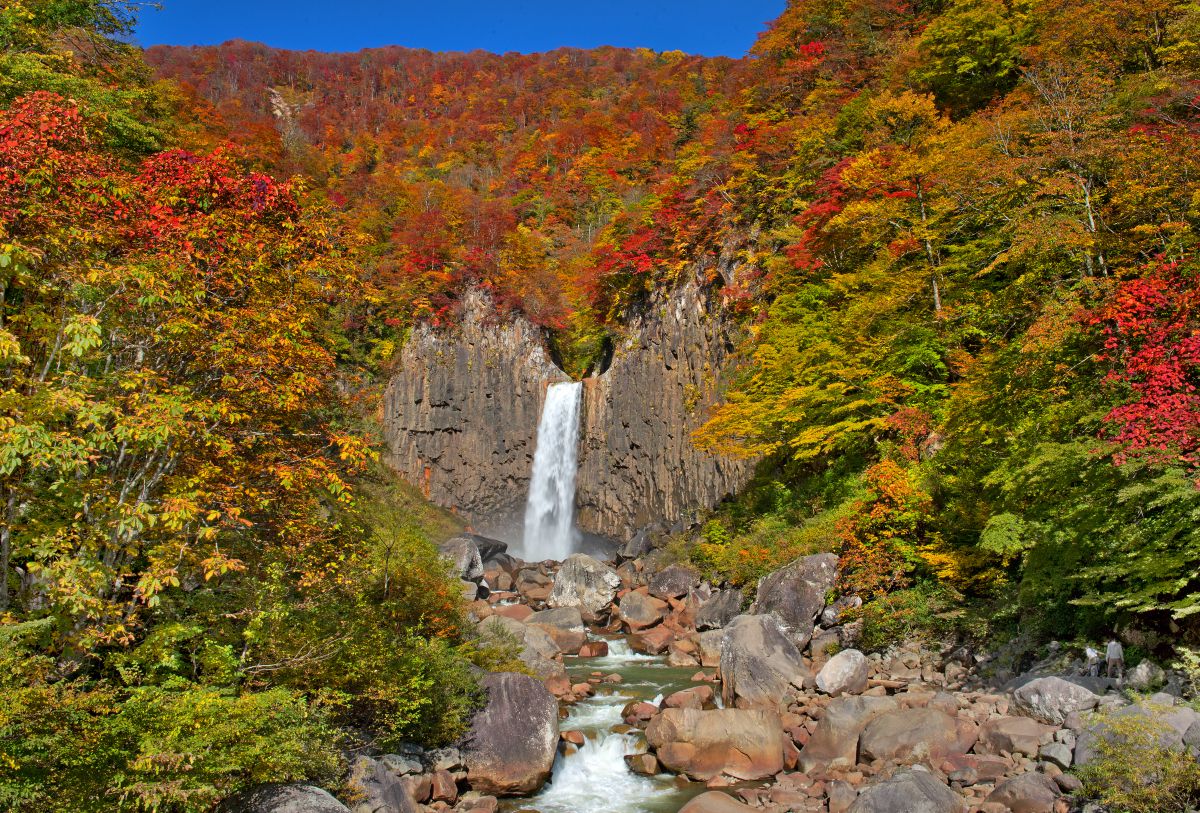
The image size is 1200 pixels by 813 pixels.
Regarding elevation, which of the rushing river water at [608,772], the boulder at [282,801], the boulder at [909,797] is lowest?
the rushing river water at [608,772]

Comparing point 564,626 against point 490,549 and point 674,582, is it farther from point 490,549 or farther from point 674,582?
point 490,549

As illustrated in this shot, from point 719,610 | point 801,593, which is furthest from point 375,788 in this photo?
point 719,610

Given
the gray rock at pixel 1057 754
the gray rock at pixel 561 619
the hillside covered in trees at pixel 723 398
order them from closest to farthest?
the hillside covered in trees at pixel 723 398 → the gray rock at pixel 1057 754 → the gray rock at pixel 561 619

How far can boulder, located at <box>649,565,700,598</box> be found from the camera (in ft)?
68.4

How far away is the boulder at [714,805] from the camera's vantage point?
8656mm

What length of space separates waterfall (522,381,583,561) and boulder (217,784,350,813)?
25.3m

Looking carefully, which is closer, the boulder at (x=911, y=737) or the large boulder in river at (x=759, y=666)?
the boulder at (x=911, y=737)

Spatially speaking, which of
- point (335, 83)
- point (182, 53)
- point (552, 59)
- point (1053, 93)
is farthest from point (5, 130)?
point (182, 53)

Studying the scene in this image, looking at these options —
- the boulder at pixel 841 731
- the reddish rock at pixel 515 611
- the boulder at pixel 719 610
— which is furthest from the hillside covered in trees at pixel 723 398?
the reddish rock at pixel 515 611

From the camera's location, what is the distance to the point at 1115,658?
886cm

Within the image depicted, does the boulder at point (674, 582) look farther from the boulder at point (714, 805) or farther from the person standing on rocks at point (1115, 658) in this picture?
the person standing on rocks at point (1115, 658)

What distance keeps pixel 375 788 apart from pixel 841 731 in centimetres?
→ 664

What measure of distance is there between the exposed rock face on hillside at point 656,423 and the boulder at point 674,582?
392 centimetres

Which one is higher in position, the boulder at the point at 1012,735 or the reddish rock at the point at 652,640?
the boulder at the point at 1012,735
